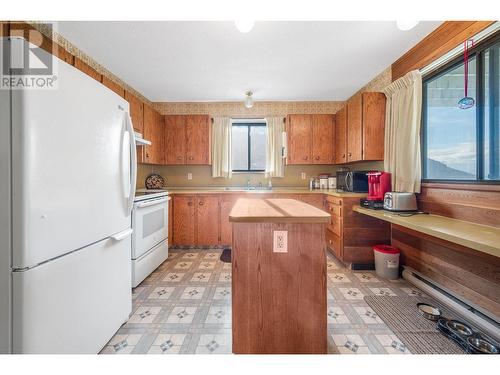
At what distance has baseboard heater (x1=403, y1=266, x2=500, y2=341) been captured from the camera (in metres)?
1.46

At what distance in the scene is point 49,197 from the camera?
3.20 ft

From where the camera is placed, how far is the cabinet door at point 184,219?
3.27 metres

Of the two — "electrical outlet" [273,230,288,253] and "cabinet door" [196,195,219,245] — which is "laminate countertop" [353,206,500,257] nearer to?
"electrical outlet" [273,230,288,253]

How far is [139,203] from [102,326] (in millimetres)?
1134

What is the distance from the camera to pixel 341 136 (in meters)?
3.30

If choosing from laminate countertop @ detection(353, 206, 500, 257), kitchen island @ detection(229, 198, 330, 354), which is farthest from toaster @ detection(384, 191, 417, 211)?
kitchen island @ detection(229, 198, 330, 354)

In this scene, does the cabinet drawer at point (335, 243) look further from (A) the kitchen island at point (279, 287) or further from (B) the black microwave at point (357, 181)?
(A) the kitchen island at point (279, 287)

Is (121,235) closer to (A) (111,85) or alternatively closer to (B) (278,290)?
(B) (278,290)

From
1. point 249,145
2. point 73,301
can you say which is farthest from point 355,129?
point 73,301

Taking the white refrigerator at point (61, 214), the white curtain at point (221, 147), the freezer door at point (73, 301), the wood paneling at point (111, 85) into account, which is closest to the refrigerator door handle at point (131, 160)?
the white refrigerator at point (61, 214)

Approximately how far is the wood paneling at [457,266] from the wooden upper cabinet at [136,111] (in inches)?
146

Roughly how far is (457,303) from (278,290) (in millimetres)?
1675
